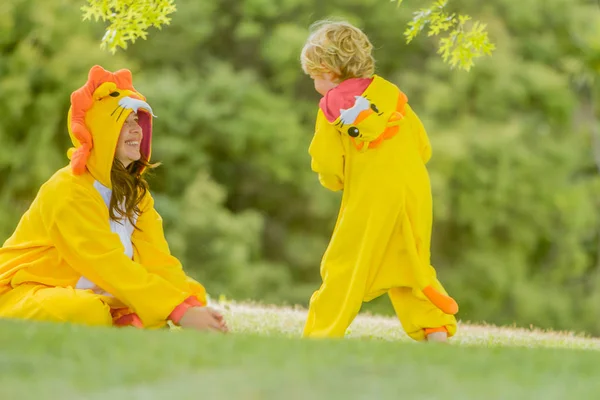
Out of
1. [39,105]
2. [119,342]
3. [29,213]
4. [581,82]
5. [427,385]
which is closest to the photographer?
[427,385]

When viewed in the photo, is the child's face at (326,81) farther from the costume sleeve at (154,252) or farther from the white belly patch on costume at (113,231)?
the white belly patch on costume at (113,231)

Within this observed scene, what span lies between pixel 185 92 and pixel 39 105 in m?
2.62

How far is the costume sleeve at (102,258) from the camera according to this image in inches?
145

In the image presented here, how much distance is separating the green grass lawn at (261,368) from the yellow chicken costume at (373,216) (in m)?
1.48

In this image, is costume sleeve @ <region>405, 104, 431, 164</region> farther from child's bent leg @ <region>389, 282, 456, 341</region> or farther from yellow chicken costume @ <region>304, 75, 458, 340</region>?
child's bent leg @ <region>389, 282, 456, 341</region>

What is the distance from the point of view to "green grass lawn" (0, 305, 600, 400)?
1.88 meters

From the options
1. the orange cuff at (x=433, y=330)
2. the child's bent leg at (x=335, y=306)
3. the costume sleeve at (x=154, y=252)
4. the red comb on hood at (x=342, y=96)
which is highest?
the red comb on hood at (x=342, y=96)

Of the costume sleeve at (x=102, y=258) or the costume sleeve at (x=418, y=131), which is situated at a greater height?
the costume sleeve at (x=418, y=131)

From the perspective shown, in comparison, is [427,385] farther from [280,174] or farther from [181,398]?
[280,174]

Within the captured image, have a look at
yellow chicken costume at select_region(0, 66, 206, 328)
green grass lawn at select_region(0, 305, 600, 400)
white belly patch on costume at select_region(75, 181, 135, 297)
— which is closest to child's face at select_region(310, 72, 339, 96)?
yellow chicken costume at select_region(0, 66, 206, 328)

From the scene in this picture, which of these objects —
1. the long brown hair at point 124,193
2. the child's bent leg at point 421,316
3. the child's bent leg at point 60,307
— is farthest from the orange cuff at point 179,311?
the child's bent leg at point 421,316

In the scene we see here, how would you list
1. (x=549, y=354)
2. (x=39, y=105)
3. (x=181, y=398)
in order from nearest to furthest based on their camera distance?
(x=181, y=398) → (x=549, y=354) → (x=39, y=105)

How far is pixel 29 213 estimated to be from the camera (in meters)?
4.14

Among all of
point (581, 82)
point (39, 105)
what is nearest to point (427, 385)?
point (39, 105)
